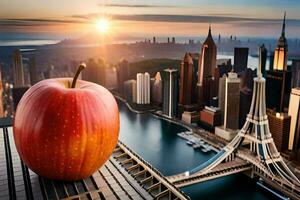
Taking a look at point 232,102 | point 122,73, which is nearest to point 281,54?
point 232,102

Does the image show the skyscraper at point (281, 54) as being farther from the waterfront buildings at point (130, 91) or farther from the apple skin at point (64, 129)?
the apple skin at point (64, 129)

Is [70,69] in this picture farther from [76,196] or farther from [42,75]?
[76,196]

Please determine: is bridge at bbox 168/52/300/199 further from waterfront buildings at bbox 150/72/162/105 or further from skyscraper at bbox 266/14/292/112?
waterfront buildings at bbox 150/72/162/105

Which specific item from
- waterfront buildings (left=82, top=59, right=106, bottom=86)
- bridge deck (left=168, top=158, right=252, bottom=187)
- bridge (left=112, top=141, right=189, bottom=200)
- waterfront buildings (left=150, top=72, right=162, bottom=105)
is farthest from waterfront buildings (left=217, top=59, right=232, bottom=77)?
bridge (left=112, top=141, right=189, bottom=200)

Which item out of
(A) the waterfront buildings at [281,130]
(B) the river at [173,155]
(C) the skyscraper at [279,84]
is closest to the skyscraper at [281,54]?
(C) the skyscraper at [279,84]

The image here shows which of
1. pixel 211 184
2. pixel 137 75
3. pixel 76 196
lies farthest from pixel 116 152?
pixel 137 75

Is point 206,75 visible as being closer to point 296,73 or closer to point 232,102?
point 232,102
